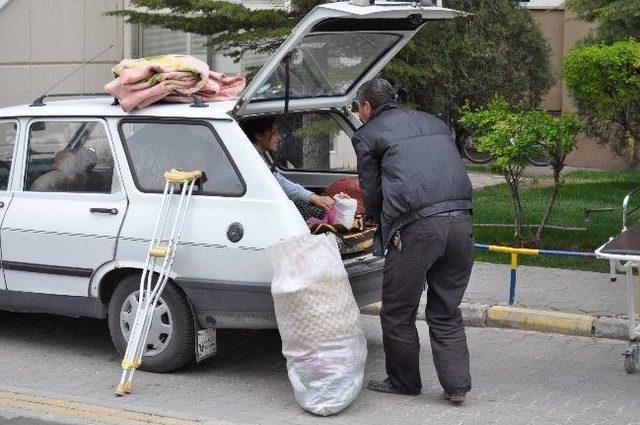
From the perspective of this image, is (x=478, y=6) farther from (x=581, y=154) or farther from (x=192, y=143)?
(x=192, y=143)

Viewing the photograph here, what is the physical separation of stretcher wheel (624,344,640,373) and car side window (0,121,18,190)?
417 centimetres

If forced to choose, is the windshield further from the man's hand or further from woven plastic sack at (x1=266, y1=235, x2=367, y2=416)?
woven plastic sack at (x1=266, y1=235, x2=367, y2=416)

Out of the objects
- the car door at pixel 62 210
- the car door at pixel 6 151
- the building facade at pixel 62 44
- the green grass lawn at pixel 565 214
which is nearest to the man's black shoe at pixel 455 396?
the car door at pixel 62 210

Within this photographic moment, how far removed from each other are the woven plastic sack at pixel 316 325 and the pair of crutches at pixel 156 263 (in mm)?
738

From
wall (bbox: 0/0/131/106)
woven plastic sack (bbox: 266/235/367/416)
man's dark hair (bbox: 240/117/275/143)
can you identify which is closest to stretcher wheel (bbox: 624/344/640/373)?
woven plastic sack (bbox: 266/235/367/416)

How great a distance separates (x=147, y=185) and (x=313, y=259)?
139cm

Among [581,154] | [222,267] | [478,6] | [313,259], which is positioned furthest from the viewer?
[581,154]

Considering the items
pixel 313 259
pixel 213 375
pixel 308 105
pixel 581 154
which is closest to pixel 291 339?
pixel 313 259

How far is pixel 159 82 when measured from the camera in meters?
7.50

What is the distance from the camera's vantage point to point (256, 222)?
7.00 meters

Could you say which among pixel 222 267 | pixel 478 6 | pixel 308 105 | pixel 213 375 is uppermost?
pixel 478 6

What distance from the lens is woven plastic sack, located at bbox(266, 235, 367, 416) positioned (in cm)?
657

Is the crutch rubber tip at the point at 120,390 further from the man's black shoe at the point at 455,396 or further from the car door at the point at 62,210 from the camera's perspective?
the man's black shoe at the point at 455,396

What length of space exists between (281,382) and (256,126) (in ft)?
5.46
